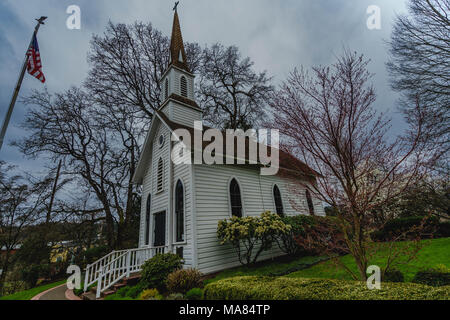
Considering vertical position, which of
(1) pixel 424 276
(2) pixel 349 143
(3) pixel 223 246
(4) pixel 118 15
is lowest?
(3) pixel 223 246

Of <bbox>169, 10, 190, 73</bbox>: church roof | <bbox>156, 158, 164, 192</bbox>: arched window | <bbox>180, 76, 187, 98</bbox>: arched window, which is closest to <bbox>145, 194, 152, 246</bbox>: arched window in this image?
<bbox>156, 158, 164, 192</bbox>: arched window

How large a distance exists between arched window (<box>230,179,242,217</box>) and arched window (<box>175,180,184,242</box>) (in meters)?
2.29

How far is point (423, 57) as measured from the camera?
7727 millimetres

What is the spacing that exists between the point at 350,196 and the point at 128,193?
15.0 m

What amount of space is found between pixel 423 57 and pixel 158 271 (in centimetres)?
1230

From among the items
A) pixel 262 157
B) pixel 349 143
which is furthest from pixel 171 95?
pixel 349 143

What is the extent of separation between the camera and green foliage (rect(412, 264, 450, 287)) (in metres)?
3.55

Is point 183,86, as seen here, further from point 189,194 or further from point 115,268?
point 115,268

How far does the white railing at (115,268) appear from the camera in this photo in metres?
6.97

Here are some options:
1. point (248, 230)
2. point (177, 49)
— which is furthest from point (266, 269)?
point (177, 49)

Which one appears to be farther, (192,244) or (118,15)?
(118,15)

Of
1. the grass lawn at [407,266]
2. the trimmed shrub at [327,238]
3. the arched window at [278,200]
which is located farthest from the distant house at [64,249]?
the trimmed shrub at [327,238]
